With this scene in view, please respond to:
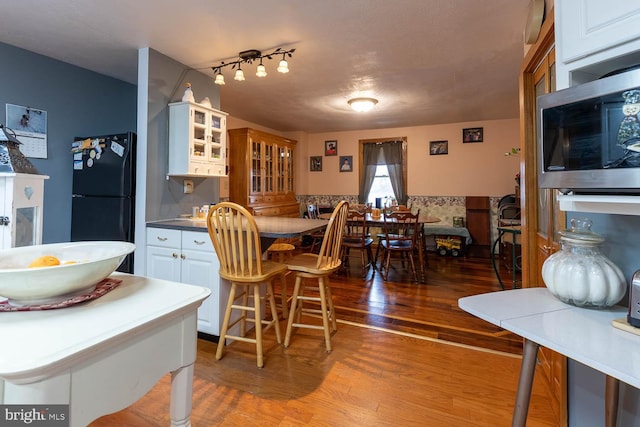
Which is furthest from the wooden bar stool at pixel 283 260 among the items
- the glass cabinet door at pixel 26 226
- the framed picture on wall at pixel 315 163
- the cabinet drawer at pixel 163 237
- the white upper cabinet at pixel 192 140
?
the framed picture on wall at pixel 315 163

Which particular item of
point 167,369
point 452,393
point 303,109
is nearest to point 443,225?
point 303,109

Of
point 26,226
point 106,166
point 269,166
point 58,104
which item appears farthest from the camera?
point 269,166

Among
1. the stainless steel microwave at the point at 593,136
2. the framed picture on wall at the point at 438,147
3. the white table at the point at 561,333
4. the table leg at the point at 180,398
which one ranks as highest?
the framed picture on wall at the point at 438,147

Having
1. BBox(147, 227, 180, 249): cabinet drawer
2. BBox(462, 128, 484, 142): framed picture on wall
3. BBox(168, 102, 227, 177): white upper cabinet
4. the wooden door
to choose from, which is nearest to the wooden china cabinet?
BBox(168, 102, 227, 177): white upper cabinet

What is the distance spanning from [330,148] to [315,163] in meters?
0.45

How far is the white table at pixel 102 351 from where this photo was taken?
1.69 ft

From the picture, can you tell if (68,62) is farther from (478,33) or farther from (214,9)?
(478,33)

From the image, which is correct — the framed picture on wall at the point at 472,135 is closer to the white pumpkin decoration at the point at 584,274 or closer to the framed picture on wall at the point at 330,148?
the framed picture on wall at the point at 330,148

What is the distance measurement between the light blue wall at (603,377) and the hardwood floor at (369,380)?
35cm

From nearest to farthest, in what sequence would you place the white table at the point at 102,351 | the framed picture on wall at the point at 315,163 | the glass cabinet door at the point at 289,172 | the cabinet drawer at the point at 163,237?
the white table at the point at 102,351 → the cabinet drawer at the point at 163,237 → the glass cabinet door at the point at 289,172 → the framed picture on wall at the point at 315,163

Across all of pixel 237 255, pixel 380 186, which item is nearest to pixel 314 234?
pixel 380 186

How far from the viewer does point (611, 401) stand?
101 centimetres

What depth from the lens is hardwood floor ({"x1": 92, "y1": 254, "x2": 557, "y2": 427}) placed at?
1488mm

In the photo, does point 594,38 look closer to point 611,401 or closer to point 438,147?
point 611,401
